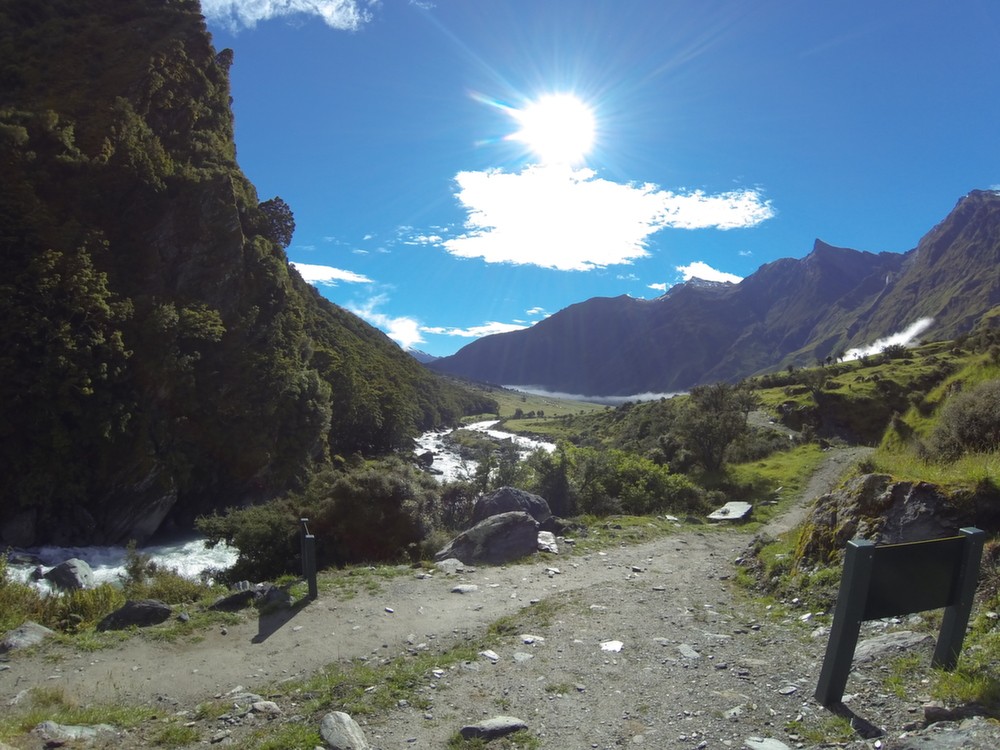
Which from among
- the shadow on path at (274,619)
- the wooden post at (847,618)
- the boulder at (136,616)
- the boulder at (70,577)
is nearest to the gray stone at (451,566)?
the shadow on path at (274,619)

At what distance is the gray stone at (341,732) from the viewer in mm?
5414

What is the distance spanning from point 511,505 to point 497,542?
318 cm

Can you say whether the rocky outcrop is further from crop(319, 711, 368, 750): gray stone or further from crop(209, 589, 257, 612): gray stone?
crop(209, 589, 257, 612): gray stone

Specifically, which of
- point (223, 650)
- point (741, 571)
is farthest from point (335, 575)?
point (741, 571)

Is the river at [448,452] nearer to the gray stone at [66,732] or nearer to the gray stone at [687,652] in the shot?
the gray stone at [687,652]

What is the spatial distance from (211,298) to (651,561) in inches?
1721

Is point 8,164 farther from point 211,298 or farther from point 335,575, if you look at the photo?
point 335,575

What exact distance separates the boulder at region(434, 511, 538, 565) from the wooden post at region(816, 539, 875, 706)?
9.19 metres

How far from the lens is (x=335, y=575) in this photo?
1250 cm

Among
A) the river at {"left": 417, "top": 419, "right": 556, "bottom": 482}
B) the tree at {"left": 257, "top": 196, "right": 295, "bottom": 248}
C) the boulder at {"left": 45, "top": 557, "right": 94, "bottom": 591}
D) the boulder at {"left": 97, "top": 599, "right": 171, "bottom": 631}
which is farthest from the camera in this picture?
the tree at {"left": 257, "top": 196, "right": 295, "bottom": 248}

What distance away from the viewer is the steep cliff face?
1305 inches

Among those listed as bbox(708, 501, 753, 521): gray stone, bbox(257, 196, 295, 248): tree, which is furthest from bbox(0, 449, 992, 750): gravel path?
Answer: bbox(257, 196, 295, 248): tree

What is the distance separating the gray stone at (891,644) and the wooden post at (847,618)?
102cm

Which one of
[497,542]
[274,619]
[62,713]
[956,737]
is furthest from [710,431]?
[62,713]
